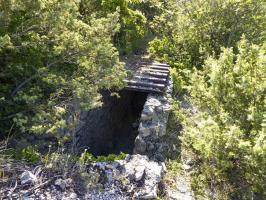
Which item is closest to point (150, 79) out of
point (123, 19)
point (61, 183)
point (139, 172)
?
point (123, 19)

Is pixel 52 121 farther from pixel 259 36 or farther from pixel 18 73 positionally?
pixel 259 36

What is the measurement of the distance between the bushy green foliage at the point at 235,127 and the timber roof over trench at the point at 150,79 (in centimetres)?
130

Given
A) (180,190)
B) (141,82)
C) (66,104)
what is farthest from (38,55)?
(180,190)

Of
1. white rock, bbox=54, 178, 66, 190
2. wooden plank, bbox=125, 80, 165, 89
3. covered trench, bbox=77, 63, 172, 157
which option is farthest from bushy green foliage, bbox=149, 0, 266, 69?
white rock, bbox=54, 178, 66, 190

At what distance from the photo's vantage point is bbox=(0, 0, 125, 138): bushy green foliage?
15.7ft

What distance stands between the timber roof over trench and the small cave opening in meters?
0.71

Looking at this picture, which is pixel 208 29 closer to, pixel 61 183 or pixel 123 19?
pixel 123 19

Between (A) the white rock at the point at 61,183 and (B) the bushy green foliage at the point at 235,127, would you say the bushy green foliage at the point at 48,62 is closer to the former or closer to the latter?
(A) the white rock at the point at 61,183

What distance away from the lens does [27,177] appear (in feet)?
13.7

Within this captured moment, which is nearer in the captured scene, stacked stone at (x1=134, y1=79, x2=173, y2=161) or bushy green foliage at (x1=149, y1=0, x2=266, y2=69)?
stacked stone at (x1=134, y1=79, x2=173, y2=161)

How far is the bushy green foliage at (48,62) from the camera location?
4.79 metres

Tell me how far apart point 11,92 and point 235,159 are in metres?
3.39

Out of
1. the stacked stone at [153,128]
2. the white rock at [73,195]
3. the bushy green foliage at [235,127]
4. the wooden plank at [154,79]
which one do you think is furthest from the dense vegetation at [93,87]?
the wooden plank at [154,79]

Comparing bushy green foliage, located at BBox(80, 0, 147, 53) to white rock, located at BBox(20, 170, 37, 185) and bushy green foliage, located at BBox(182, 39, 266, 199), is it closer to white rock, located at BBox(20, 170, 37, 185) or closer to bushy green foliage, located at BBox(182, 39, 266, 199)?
bushy green foliage, located at BBox(182, 39, 266, 199)
